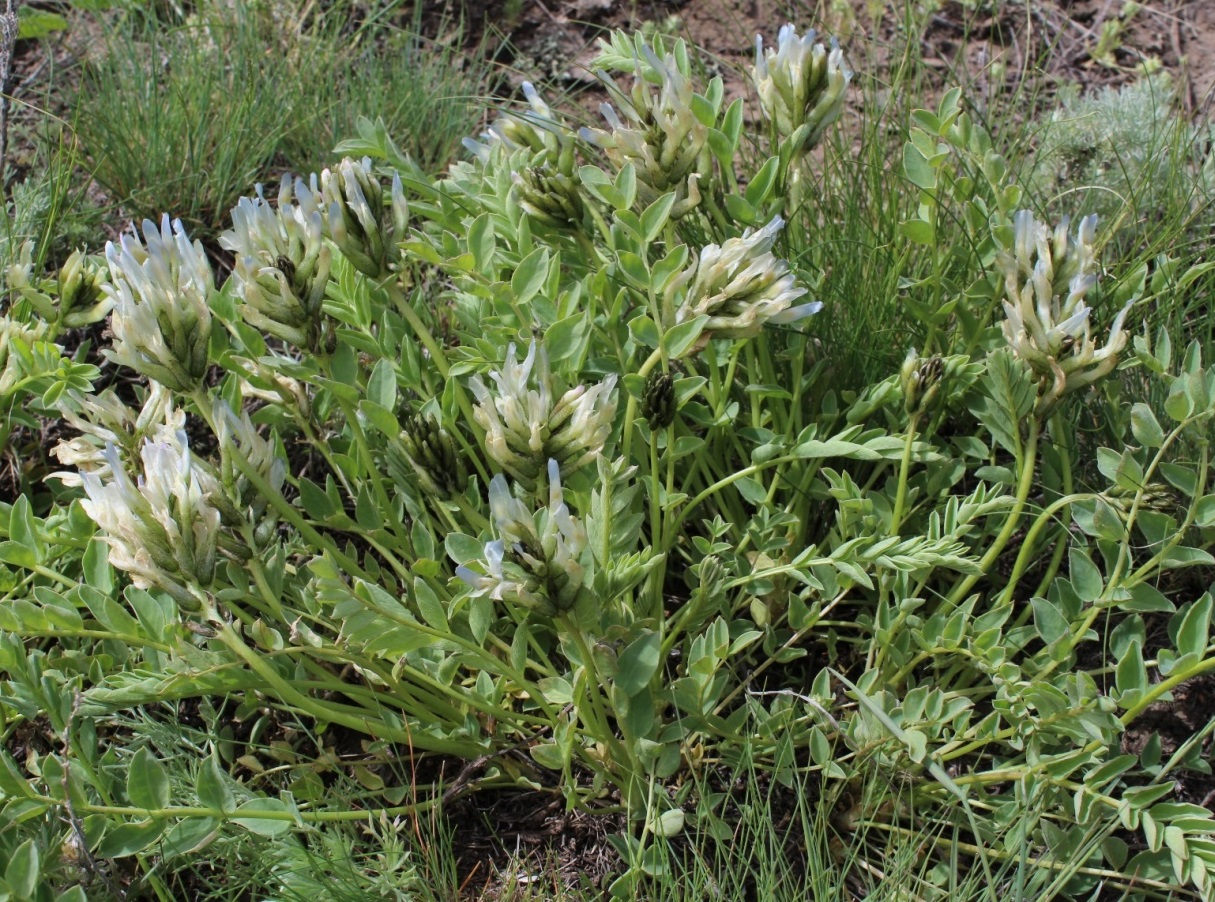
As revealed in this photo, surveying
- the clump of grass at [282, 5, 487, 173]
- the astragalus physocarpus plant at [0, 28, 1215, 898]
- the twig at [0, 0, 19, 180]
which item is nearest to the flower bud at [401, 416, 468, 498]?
the astragalus physocarpus plant at [0, 28, 1215, 898]

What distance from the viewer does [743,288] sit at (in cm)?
176

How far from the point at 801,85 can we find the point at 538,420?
833 mm

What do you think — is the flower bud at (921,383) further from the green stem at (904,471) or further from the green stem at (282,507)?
the green stem at (282,507)

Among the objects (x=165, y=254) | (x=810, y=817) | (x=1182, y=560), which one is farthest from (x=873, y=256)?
(x=165, y=254)

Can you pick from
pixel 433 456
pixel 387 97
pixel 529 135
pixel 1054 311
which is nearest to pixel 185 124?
pixel 387 97

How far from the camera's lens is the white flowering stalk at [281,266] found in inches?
69.6

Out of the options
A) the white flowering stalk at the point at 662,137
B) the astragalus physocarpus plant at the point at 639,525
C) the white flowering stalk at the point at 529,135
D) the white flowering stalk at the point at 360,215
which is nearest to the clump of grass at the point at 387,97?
the white flowering stalk at the point at 529,135

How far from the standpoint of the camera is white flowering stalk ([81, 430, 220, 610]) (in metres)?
1.57

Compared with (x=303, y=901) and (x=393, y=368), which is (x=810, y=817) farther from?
(x=393, y=368)

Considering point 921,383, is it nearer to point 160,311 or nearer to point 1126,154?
point 160,311

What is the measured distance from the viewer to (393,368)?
78.5 inches

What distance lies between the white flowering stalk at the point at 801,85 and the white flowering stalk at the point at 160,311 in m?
1.01

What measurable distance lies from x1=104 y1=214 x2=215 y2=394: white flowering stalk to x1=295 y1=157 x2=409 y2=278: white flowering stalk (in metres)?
0.20

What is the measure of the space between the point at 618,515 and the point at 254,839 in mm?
744
